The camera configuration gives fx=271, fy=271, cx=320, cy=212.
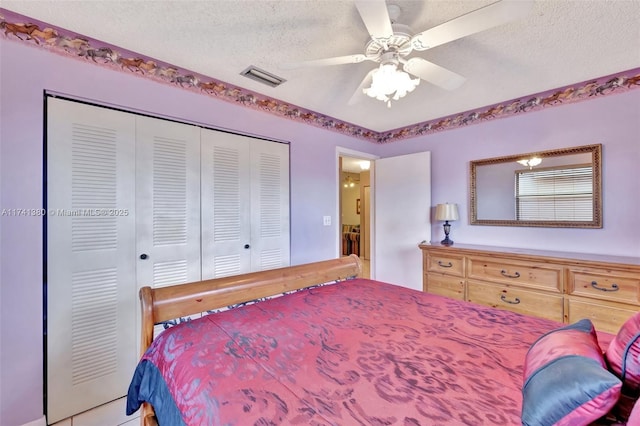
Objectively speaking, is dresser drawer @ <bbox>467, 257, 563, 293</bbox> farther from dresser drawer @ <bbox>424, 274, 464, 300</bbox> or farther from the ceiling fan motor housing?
the ceiling fan motor housing

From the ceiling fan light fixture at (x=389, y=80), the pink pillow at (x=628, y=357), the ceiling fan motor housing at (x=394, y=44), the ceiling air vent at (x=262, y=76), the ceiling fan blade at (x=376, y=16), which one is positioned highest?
the ceiling air vent at (x=262, y=76)

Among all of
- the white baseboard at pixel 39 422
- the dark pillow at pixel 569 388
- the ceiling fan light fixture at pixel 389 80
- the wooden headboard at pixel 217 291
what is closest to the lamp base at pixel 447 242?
the wooden headboard at pixel 217 291

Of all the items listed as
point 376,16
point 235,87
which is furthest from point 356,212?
point 376,16

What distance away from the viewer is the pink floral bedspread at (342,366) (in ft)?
2.39

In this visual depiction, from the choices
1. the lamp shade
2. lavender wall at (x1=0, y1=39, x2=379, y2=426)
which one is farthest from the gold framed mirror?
lavender wall at (x1=0, y1=39, x2=379, y2=426)

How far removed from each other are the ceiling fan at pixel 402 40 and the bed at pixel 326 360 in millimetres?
1255

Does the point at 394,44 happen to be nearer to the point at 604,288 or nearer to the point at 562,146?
the point at 562,146

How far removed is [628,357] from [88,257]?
251 cm

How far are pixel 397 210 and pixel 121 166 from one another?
2924mm

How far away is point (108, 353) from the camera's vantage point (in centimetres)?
183

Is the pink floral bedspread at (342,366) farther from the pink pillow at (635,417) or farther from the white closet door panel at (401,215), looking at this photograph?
the white closet door panel at (401,215)

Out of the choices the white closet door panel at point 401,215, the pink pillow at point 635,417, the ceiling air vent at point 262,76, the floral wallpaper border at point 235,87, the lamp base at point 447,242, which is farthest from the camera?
Answer: the white closet door panel at point 401,215

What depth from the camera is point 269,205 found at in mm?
2672

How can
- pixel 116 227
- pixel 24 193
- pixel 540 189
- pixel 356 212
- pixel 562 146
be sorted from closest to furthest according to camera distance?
pixel 24 193, pixel 116 227, pixel 562 146, pixel 540 189, pixel 356 212
